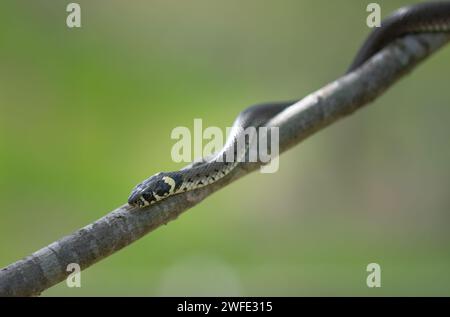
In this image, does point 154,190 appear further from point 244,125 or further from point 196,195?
point 244,125

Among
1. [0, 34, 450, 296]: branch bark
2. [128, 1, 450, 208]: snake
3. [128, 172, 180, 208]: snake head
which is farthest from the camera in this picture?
[128, 1, 450, 208]: snake

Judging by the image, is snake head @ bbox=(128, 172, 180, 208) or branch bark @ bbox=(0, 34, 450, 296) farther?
snake head @ bbox=(128, 172, 180, 208)

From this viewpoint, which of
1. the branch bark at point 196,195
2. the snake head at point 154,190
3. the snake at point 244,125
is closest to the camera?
the branch bark at point 196,195

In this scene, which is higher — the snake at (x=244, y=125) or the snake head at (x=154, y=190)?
the snake at (x=244, y=125)

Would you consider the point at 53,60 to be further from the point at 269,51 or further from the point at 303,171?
the point at 303,171

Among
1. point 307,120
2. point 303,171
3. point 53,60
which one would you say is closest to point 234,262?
point 303,171

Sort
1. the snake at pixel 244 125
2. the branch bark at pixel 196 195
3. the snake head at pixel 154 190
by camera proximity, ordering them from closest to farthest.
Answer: the branch bark at pixel 196 195 < the snake head at pixel 154 190 < the snake at pixel 244 125
